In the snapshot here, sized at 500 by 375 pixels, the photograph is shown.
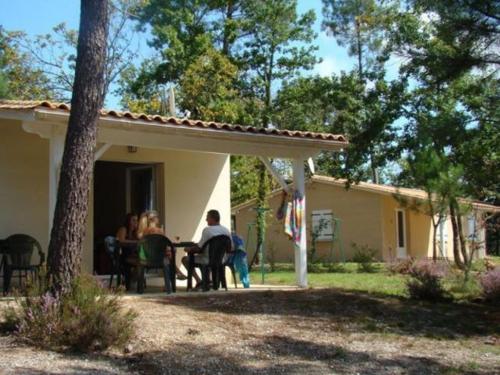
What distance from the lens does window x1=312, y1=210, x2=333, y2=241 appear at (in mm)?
26089

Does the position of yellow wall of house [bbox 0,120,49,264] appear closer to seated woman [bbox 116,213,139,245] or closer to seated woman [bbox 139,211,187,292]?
seated woman [bbox 116,213,139,245]

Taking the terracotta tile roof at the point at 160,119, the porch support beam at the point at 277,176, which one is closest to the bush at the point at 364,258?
the porch support beam at the point at 277,176

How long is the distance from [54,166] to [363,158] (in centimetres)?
1330

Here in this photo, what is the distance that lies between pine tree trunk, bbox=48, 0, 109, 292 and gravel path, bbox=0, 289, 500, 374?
900 mm

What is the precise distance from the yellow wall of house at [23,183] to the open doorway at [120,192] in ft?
5.28

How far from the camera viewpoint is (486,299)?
1043cm

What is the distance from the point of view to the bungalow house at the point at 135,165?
8.88 metres

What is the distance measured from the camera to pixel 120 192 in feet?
41.1

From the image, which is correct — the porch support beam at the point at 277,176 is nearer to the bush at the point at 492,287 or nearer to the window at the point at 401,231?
the bush at the point at 492,287

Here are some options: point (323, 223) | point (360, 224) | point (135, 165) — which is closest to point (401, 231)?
point (360, 224)

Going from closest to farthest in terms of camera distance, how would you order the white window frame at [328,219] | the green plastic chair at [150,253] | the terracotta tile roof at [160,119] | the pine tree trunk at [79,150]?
the pine tree trunk at [79,150] → the terracotta tile roof at [160,119] → the green plastic chair at [150,253] → the white window frame at [328,219]

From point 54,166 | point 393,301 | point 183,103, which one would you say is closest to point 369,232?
point 183,103

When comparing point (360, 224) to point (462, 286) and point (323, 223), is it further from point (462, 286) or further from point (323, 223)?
point (462, 286)

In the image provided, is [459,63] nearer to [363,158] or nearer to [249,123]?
[363,158]
